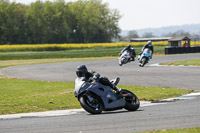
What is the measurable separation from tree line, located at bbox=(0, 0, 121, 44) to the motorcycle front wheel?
106 metres

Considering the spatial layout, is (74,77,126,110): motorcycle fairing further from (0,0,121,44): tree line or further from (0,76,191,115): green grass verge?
(0,0,121,44): tree line

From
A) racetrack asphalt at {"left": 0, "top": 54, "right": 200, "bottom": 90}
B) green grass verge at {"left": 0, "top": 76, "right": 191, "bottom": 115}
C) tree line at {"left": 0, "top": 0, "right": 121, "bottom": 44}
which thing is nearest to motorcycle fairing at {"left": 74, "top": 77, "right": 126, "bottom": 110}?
green grass verge at {"left": 0, "top": 76, "right": 191, "bottom": 115}

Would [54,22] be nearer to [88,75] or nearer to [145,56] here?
[145,56]

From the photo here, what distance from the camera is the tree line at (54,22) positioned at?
11725cm

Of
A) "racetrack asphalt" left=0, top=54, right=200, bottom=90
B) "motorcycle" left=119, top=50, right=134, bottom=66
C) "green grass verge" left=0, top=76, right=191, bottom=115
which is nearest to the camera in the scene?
"green grass verge" left=0, top=76, right=191, bottom=115

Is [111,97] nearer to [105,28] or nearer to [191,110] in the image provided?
[191,110]

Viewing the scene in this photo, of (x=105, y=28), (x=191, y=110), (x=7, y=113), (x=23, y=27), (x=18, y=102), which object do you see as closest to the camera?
(x=191, y=110)

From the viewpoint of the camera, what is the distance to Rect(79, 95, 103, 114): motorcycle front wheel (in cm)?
1141

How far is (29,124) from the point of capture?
32.5 feet

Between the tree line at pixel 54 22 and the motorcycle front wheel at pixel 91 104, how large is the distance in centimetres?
10575

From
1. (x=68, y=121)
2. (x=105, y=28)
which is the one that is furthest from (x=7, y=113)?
(x=105, y=28)

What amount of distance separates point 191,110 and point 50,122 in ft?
12.4

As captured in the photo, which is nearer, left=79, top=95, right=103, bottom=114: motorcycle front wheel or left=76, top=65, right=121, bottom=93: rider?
left=79, top=95, right=103, bottom=114: motorcycle front wheel

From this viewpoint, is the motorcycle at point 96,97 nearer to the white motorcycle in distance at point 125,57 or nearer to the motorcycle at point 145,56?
the motorcycle at point 145,56
